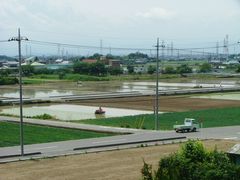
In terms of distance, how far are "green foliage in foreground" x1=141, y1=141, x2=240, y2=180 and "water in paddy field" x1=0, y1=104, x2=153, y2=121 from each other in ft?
104

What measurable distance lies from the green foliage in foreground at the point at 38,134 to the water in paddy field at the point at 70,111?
11451mm

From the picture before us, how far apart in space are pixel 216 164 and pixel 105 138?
17.2 meters

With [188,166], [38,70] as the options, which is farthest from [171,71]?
[188,166]

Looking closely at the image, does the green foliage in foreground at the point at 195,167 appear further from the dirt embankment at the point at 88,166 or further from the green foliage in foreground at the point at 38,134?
the green foliage in foreground at the point at 38,134

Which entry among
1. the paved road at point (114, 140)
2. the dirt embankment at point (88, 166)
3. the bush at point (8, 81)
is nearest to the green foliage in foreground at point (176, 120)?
the paved road at point (114, 140)

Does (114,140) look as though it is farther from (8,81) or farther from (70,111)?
(8,81)

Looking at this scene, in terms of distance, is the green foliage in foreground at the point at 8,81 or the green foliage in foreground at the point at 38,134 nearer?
the green foliage in foreground at the point at 38,134

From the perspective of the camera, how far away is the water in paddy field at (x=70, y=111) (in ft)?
166

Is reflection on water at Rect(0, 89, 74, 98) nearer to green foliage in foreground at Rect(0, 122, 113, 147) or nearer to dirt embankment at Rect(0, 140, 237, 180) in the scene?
green foliage in foreground at Rect(0, 122, 113, 147)

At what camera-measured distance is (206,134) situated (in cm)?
3456

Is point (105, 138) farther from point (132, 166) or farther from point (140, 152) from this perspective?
point (132, 166)

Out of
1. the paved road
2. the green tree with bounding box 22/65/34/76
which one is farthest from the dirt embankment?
the green tree with bounding box 22/65/34/76

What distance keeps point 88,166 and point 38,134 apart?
1081cm

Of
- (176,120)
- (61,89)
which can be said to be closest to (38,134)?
(176,120)
